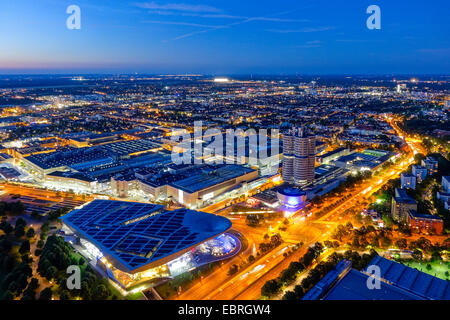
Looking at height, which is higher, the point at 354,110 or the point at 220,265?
the point at 354,110

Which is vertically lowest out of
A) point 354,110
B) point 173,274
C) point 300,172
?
point 173,274

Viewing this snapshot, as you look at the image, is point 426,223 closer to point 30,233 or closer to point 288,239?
point 288,239

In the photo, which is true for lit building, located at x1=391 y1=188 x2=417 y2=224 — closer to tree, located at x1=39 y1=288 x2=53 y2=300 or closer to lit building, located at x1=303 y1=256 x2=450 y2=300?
lit building, located at x1=303 y1=256 x2=450 y2=300

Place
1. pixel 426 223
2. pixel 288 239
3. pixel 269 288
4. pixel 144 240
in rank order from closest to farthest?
pixel 269 288
pixel 144 240
pixel 288 239
pixel 426 223

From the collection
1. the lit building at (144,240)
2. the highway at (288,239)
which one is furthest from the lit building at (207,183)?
the highway at (288,239)

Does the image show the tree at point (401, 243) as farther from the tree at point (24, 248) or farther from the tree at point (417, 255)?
the tree at point (24, 248)

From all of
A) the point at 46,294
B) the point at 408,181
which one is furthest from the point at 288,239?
the point at 408,181
